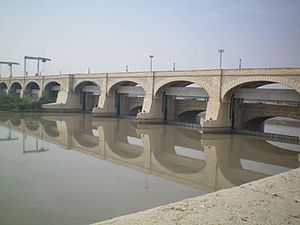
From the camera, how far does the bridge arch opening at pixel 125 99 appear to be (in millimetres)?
39906

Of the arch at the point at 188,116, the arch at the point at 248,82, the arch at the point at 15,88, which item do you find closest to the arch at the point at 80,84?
the arch at the point at 188,116

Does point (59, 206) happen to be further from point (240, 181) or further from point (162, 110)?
point (162, 110)

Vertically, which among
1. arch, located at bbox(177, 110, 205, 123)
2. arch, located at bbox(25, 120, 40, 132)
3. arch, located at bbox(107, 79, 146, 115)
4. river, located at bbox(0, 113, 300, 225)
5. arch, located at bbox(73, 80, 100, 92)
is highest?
arch, located at bbox(73, 80, 100, 92)

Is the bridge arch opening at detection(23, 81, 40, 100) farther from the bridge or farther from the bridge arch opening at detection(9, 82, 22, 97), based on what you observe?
the bridge arch opening at detection(9, 82, 22, 97)

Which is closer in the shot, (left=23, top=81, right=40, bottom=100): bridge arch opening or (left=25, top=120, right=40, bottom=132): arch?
(left=25, top=120, right=40, bottom=132): arch

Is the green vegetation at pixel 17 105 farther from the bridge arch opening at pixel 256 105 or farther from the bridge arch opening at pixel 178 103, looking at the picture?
the bridge arch opening at pixel 256 105

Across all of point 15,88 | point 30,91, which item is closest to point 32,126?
point 30,91

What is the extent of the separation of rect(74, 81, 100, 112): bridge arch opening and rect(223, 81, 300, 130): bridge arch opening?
22.3 meters

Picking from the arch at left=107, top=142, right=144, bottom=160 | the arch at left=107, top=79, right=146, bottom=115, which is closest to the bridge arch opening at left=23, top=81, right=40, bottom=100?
the arch at left=107, top=79, right=146, bottom=115

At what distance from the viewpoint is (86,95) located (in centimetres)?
4716

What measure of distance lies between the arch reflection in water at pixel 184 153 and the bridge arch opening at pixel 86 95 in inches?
716

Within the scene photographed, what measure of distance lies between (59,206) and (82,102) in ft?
127

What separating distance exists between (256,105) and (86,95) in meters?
26.0

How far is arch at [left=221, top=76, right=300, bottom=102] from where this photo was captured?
22928 mm
